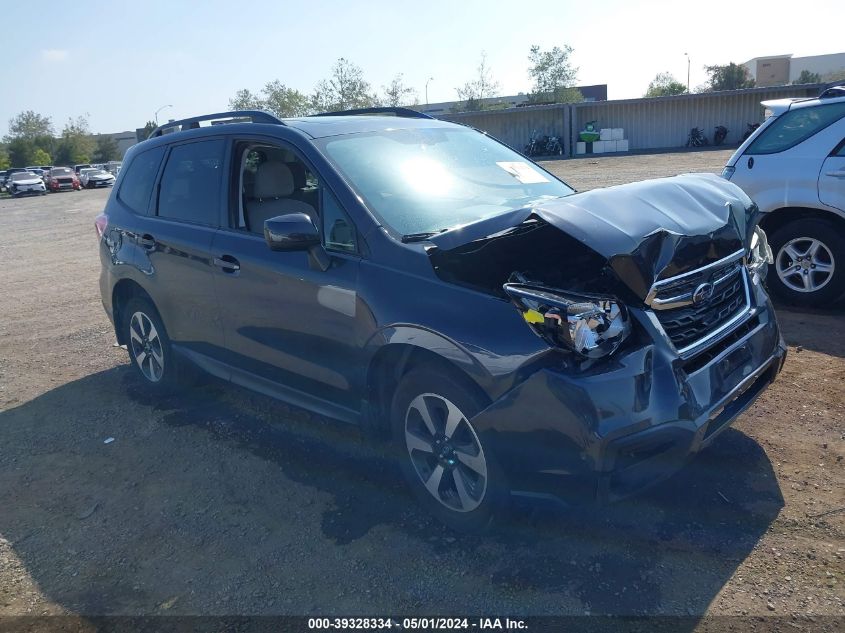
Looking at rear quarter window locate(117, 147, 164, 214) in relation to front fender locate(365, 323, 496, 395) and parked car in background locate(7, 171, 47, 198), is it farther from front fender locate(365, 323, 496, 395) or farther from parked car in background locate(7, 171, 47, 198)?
parked car in background locate(7, 171, 47, 198)

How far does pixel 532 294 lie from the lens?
9.70 feet

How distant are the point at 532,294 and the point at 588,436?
2.01ft

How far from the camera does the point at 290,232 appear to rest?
11.9 ft

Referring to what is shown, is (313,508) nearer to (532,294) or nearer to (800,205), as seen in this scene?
(532,294)

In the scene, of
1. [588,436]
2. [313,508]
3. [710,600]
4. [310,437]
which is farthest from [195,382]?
[710,600]

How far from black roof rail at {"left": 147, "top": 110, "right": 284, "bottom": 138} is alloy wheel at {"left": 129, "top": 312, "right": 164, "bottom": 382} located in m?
1.48

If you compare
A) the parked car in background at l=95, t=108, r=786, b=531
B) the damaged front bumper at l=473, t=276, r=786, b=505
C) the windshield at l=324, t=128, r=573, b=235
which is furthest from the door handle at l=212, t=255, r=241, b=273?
the damaged front bumper at l=473, t=276, r=786, b=505

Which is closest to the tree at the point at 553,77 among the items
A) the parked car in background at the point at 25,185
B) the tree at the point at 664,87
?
the tree at the point at 664,87

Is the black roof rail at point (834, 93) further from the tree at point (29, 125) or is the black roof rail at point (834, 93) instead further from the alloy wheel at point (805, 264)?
the tree at point (29, 125)

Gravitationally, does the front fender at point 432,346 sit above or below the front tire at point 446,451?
above

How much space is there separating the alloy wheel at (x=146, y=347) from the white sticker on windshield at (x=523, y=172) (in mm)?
2893

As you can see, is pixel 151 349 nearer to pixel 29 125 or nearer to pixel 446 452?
pixel 446 452

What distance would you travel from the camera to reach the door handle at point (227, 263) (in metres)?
4.38

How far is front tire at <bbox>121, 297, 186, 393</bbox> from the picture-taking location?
541 centimetres
